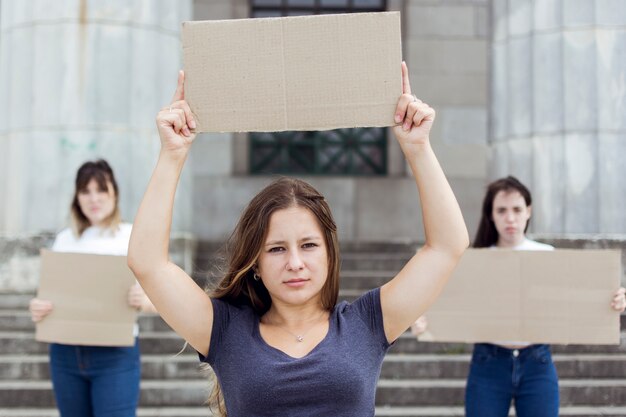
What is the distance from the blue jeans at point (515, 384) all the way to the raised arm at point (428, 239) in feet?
5.41

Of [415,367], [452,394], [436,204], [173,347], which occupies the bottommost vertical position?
[452,394]

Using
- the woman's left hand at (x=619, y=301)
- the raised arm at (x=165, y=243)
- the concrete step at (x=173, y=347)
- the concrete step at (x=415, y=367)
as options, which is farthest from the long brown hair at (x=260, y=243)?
the concrete step at (x=173, y=347)

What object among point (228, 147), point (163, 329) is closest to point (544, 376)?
point (163, 329)

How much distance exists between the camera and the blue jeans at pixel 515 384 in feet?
12.0

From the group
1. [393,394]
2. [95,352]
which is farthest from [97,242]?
[393,394]

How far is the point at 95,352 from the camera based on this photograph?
3826 mm

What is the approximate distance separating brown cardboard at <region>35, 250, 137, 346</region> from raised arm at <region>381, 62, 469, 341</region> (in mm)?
1962

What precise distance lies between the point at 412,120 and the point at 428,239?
0.36m

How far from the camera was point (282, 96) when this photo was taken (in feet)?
7.29

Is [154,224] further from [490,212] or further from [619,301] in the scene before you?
[619,301]

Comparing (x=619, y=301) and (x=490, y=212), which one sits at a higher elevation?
(x=490, y=212)

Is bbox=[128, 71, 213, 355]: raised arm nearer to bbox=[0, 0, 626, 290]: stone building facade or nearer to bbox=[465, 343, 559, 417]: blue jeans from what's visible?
bbox=[465, 343, 559, 417]: blue jeans

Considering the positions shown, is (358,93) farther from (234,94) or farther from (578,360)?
(578,360)

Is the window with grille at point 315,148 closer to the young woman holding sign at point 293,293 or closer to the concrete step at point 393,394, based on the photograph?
the concrete step at point 393,394
